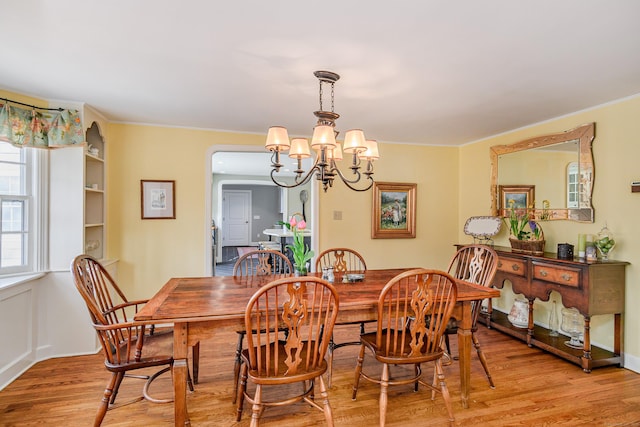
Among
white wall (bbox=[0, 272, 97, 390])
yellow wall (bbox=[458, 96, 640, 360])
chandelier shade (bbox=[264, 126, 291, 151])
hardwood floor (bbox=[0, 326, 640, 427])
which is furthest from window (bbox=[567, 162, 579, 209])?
white wall (bbox=[0, 272, 97, 390])

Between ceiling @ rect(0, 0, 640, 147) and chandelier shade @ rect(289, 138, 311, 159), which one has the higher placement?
ceiling @ rect(0, 0, 640, 147)

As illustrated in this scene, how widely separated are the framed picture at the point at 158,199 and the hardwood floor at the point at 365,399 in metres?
1.58

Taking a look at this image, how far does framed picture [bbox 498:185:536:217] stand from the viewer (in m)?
3.78

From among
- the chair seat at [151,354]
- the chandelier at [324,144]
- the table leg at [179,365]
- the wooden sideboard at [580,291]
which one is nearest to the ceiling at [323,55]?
the chandelier at [324,144]

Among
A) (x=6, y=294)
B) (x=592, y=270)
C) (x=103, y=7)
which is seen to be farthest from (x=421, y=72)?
(x=6, y=294)

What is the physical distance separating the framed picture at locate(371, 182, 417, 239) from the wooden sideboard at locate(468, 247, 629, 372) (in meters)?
1.61

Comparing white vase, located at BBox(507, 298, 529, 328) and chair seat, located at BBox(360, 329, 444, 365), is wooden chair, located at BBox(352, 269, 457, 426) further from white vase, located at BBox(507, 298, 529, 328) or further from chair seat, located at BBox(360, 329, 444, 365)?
white vase, located at BBox(507, 298, 529, 328)

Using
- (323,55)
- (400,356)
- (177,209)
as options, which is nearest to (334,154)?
(323,55)

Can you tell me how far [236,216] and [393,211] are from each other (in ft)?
24.3

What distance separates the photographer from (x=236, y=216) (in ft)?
36.3

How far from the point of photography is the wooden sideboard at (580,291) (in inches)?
111

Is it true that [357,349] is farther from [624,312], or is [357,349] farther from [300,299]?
[624,312]

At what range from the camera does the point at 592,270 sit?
2799 millimetres

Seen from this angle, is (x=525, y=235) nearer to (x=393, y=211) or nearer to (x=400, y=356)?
(x=393, y=211)
